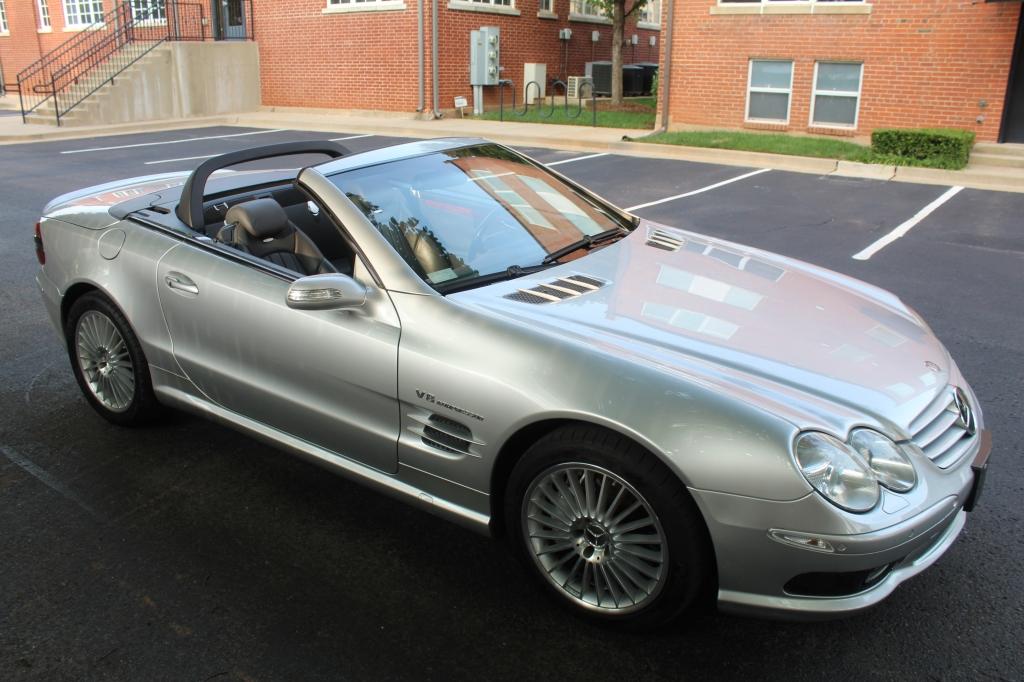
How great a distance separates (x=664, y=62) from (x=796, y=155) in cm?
448

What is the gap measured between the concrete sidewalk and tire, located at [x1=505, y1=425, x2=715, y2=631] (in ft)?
38.0

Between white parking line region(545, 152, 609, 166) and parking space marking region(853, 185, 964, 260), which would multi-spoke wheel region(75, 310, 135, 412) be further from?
white parking line region(545, 152, 609, 166)

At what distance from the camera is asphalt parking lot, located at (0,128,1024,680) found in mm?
2816

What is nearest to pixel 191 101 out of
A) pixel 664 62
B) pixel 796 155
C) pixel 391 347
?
pixel 664 62

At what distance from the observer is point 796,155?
46.5ft

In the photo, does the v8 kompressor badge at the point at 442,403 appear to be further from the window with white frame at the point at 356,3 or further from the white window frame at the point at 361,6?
the window with white frame at the point at 356,3

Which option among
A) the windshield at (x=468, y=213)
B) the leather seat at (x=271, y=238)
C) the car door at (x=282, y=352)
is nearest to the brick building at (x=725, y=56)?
the windshield at (x=468, y=213)

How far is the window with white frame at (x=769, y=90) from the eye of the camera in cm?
1627

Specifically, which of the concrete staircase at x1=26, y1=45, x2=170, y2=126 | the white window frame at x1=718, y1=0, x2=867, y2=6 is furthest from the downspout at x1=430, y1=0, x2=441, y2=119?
the concrete staircase at x1=26, y1=45, x2=170, y2=126

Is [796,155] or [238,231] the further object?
[796,155]

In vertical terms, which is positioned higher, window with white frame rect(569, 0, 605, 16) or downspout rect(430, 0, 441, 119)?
window with white frame rect(569, 0, 605, 16)

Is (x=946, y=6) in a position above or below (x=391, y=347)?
above

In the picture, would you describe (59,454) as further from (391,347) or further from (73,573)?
(391,347)

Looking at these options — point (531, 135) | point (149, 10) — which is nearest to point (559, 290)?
point (531, 135)
